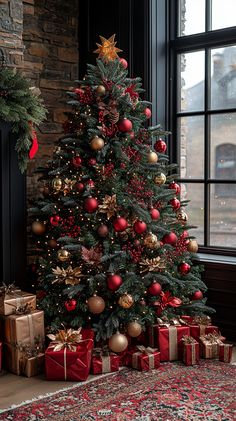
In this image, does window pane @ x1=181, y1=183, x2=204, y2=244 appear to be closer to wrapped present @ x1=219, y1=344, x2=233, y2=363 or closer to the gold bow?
wrapped present @ x1=219, y1=344, x2=233, y2=363

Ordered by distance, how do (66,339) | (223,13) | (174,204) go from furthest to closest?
(223,13) < (174,204) < (66,339)

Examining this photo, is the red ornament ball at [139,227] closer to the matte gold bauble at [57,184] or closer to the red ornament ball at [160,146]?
the matte gold bauble at [57,184]

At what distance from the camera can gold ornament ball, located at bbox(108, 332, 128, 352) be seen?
3.46 meters

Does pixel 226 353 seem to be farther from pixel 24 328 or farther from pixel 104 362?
pixel 24 328

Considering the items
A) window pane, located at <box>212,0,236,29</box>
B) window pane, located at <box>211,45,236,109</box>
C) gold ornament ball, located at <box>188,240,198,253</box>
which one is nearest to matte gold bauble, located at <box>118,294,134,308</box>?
gold ornament ball, located at <box>188,240,198,253</box>

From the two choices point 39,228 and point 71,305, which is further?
point 39,228

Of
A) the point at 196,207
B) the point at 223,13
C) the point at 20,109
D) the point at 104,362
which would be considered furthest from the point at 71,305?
the point at 223,13

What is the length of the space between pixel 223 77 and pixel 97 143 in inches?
46.8

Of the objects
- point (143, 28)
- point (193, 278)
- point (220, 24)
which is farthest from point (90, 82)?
point (193, 278)

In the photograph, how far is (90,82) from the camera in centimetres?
376

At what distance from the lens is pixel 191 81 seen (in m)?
4.40

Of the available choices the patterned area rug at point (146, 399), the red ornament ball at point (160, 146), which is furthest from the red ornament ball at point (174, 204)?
the patterned area rug at point (146, 399)

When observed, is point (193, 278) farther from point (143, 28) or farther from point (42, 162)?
point (143, 28)

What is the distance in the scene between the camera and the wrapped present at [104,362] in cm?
341
